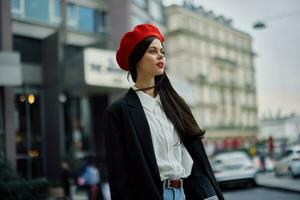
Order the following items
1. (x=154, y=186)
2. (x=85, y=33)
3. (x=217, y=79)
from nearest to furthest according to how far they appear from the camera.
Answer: (x=154, y=186)
(x=85, y=33)
(x=217, y=79)

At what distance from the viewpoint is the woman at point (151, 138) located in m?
2.21

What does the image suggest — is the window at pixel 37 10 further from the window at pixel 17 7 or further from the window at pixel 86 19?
the window at pixel 86 19

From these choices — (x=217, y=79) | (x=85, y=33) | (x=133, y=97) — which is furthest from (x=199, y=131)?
(x=217, y=79)

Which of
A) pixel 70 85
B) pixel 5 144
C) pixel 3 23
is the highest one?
pixel 3 23

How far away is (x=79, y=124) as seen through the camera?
25.9 m

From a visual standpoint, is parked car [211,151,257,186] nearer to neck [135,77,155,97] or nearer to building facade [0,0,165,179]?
building facade [0,0,165,179]

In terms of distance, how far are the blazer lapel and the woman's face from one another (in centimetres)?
17

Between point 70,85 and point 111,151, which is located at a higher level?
point 70,85

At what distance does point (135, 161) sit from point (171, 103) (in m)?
0.43

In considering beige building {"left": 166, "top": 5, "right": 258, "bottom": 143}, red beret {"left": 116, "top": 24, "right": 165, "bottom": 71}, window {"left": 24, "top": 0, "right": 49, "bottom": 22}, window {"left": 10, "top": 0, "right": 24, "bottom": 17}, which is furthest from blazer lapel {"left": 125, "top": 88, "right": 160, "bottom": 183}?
beige building {"left": 166, "top": 5, "right": 258, "bottom": 143}

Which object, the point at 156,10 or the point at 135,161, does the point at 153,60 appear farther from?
the point at 156,10

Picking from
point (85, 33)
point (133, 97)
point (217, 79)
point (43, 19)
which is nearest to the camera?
point (133, 97)

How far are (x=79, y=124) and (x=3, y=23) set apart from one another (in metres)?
7.70

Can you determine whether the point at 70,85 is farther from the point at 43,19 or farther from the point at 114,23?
the point at 114,23
